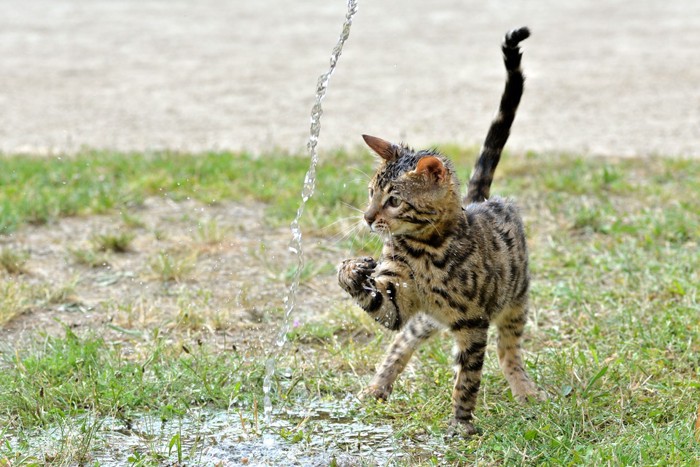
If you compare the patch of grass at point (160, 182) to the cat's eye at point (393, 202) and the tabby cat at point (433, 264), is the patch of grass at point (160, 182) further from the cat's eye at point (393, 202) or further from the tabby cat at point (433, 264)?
the cat's eye at point (393, 202)

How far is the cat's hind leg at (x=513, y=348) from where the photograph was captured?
4473mm

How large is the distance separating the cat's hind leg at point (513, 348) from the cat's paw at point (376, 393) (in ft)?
1.85

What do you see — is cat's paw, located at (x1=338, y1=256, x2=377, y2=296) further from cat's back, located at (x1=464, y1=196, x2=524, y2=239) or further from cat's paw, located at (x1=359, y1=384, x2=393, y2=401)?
cat's paw, located at (x1=359, y1=384, x2=393, y2=401)

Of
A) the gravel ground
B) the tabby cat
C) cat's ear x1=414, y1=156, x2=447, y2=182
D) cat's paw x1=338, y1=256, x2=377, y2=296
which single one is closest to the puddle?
the tabby cat

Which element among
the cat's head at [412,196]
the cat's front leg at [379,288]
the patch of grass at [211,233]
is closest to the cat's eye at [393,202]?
the cat's head at [412,196]

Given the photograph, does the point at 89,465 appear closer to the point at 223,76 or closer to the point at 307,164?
the point at 307,164

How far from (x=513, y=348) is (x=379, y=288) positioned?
0.84 meters

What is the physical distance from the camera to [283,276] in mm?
6031

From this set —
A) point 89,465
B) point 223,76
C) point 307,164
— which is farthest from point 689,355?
point 223,76

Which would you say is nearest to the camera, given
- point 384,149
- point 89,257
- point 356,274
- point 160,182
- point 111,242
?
point 356,274

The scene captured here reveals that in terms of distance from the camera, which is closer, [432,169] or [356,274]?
[432,169]

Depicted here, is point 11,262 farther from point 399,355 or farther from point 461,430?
point 461,430

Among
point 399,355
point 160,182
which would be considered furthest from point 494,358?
point 160,182

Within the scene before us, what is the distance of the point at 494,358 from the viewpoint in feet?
16.1
